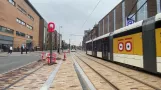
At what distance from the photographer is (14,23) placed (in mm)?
70875

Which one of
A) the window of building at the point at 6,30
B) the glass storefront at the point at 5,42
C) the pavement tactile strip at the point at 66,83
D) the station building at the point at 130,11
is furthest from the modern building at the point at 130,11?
the glass storefront at the point at 5,42

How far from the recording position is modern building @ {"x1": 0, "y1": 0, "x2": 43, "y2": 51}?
60.2 m

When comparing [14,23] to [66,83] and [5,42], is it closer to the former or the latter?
[5,42]

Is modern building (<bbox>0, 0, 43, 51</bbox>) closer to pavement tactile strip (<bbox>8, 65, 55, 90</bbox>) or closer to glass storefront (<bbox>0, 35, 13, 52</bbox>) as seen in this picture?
glass storefront (<bbox>0, 35, 13, 52</bbox>)

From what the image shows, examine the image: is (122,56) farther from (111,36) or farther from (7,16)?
(7,16)

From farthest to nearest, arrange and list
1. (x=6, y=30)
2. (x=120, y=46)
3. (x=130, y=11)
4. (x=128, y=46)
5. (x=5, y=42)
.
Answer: (x=6, y=30)
(x=5, y=42)
(x=130, y=11)
(x=120, y=46)
(x=128, y=46)

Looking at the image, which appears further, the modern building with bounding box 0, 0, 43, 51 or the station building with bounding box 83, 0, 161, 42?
the modern building with bounding box 0, 0, 43, 51

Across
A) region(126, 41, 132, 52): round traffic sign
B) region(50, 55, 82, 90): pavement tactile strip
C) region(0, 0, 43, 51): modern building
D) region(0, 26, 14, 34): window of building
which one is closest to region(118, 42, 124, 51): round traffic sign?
region(126, 41, 132, 52): round traffic sign

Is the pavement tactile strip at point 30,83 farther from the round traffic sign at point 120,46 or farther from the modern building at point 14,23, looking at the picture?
the modern building at point 14,23

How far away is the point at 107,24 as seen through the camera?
83.6m

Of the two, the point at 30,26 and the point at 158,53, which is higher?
the point at 30,26

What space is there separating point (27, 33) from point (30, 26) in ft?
23.4

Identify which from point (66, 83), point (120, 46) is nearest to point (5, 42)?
point (120, 46)

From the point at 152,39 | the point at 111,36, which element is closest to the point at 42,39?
the point at 111,36
